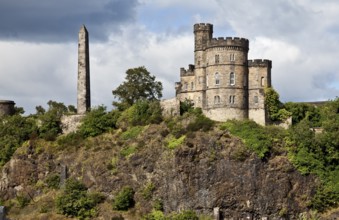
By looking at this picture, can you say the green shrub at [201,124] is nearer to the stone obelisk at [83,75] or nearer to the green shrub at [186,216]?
the green shrub at [186,216]

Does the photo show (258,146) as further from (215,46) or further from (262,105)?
(215,46)

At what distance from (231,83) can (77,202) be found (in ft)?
60.2

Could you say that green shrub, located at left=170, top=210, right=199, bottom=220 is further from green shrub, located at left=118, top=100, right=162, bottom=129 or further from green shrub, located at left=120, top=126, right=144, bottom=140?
green shrub, located at left=118, top=100, right=162, bottom=129

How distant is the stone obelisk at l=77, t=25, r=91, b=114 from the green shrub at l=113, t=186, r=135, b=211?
14.3 m

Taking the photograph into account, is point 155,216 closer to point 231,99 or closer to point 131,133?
point 131,133

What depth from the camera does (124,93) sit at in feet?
259

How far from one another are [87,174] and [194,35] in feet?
57.5

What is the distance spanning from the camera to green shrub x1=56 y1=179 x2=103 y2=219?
65750mm

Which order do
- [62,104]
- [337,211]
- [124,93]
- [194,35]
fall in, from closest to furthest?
[337,211]
[194,35]
[124,93]
[62,104]

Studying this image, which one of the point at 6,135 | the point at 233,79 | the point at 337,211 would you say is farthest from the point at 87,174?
the point at 337,211

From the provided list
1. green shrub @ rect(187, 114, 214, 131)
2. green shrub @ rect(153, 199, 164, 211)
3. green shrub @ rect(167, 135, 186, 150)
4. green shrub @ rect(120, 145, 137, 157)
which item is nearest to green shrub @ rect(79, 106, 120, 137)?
green shrub @ rect(120, 145, 137, 157)

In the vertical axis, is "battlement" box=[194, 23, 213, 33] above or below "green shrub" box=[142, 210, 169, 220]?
above

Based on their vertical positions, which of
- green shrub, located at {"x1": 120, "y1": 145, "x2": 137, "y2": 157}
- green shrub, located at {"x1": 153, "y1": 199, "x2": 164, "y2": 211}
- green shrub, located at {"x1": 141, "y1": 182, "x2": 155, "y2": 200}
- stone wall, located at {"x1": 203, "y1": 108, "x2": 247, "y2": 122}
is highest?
stone wall, located at {"x1": 203, "y1": 108, "x2": 247, "y2": 122}

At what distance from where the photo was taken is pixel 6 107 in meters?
82.1
